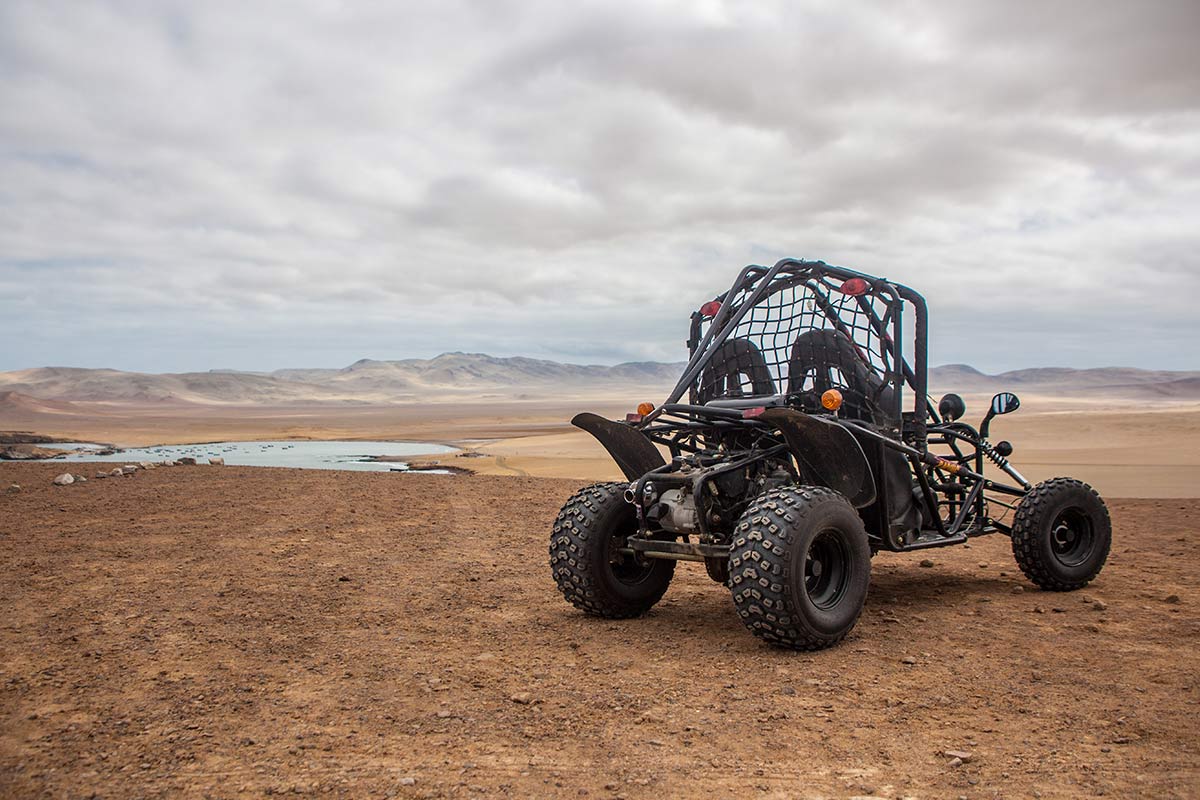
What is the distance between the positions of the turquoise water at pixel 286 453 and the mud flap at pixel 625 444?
17494mm

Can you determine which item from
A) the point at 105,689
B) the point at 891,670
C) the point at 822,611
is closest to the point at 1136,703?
the point at 891,670

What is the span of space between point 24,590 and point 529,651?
474 cm

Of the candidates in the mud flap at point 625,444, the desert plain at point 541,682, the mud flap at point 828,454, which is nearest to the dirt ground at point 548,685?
the desert plain at point 541,682

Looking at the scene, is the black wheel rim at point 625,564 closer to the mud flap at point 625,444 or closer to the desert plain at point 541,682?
the desert plain at point 541,682

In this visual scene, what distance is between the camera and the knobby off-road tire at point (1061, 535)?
24.5 feet

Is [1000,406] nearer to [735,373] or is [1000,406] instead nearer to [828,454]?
[735,373]

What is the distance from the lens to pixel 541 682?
5.07 meters

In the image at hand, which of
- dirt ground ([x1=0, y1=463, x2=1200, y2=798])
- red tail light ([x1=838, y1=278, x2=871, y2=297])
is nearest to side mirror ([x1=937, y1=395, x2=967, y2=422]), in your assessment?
dirt ground ([x1=0, y1=463, x2=1200, y2=798])

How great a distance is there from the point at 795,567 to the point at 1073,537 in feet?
13.4

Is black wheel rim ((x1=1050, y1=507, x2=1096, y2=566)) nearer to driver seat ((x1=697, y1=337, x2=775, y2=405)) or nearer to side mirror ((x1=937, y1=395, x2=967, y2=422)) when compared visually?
side mirror ((x1=937, y1=395, x2=967, y2=422))

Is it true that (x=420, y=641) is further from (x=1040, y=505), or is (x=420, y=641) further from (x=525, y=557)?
(x=1040, y=505)

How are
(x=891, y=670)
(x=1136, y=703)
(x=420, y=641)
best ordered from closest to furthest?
(x=1136, y=703) < (x=891, y=670) < (x=420, y=641)

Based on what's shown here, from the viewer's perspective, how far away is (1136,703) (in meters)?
4.57

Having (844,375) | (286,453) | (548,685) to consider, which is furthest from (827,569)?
(286,453)
